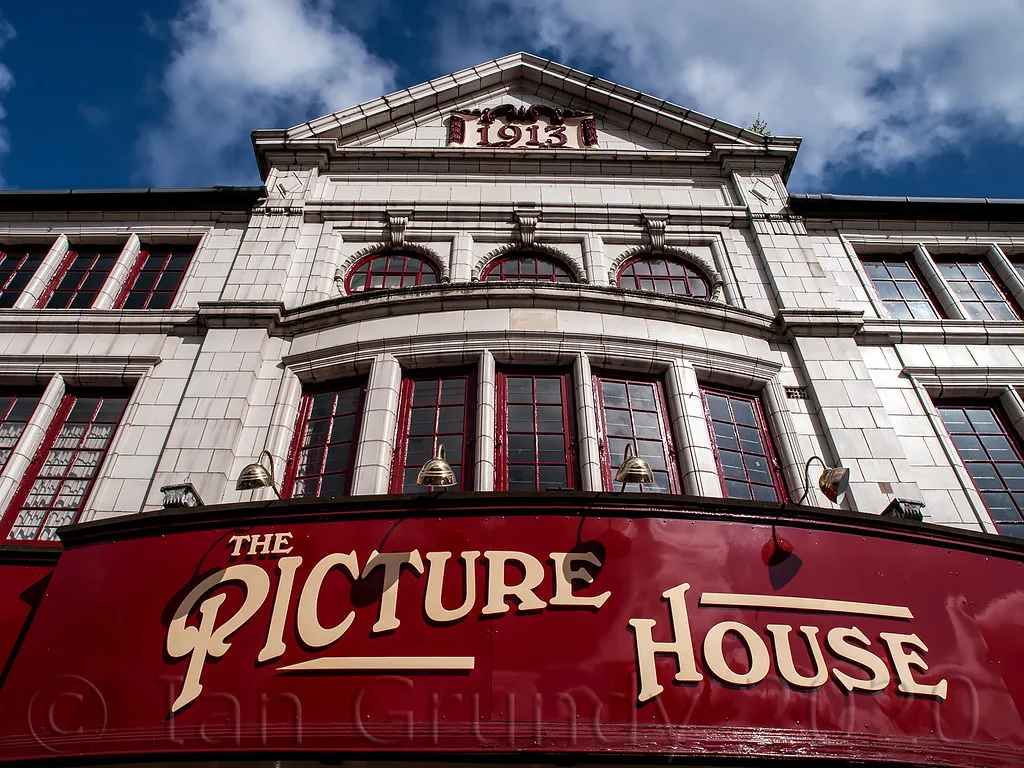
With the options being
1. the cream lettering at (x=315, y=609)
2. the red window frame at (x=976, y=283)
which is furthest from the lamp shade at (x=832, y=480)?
the red window frame at (x=976, y=283)

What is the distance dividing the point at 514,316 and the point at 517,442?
2.25m

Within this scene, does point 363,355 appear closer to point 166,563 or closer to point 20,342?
point 166,563

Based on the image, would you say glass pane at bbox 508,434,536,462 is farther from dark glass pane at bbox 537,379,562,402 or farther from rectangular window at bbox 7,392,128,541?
rectangular window at bbox 7,392,128,541

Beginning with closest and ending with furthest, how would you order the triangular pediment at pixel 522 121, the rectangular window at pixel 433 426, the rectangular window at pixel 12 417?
the rectangular window at pixel 433 426 < the rectangular window at pixel 12 417 < the triangular pediment at pixel 522 121

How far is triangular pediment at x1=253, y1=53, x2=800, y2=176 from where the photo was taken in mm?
15078

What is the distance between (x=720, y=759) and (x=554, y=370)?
5.91 m

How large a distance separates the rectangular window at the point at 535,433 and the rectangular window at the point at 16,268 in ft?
30.8

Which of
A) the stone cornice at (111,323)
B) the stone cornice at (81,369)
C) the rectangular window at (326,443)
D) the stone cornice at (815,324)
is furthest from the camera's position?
the stone cornice at (111,323)

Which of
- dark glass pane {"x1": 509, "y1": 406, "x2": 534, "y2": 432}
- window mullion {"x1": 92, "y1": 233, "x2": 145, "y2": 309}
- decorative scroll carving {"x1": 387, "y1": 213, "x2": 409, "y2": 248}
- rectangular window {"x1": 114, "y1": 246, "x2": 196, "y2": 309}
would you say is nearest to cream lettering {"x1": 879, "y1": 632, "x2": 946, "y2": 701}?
dark glass pane {"x1": 509, "y1": 406, "x2": 534, "y2": 432}

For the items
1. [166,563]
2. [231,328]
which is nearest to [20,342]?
[231,328]

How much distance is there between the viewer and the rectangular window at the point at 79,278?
1266cm

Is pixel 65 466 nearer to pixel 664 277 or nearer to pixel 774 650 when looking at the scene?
pixel 774 650

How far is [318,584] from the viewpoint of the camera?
23.3 feet

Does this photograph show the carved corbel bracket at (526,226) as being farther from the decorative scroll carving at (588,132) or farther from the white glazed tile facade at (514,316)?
the decorative scroll carving at (588,132)
